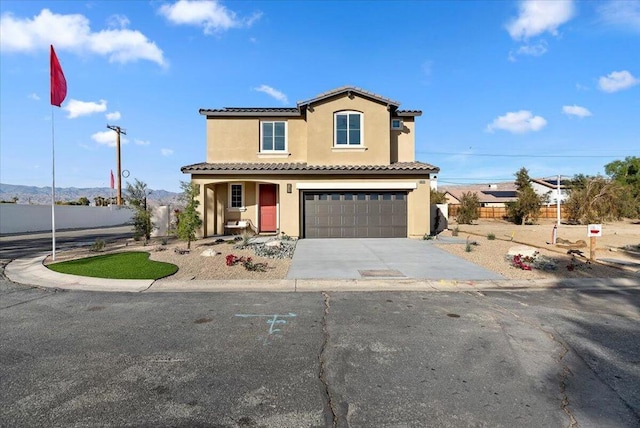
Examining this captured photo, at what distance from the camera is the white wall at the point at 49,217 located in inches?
936

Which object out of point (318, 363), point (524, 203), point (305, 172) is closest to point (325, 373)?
point (318, 363)

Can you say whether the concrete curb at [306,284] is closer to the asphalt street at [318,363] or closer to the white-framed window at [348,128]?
the asphalt street at [318,363]

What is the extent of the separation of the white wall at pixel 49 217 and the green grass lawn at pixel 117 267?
13.1 metres

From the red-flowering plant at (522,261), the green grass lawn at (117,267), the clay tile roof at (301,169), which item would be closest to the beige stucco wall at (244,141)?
the clay tile roof at (301,169)

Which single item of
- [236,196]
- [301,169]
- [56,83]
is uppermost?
[56,83]

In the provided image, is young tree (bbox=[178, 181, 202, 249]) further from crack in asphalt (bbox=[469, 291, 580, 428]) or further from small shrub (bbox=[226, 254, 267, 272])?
crack in asphalt (bbox=[469, 291, 580, 428])

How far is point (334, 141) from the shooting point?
1766 cm

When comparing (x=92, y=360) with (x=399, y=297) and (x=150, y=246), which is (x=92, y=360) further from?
(x=150, y=246)

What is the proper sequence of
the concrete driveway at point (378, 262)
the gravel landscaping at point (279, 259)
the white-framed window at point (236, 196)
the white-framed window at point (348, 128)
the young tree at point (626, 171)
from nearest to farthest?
1. the concrete driveway at point (378, 262)
2. the gravel landscaping at point (279, 259)
3. the white-framed window at point (348, 128)
4. the white-framed window at point (236, 196)
5. the young tree at point (626, 171)

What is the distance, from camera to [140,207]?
51.2 feet

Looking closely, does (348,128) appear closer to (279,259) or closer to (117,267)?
(279,259)

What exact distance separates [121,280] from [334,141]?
39.6 feet

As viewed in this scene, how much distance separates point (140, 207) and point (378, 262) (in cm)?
1137

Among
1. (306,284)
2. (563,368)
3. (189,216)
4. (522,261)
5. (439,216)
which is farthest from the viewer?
(439,216)
